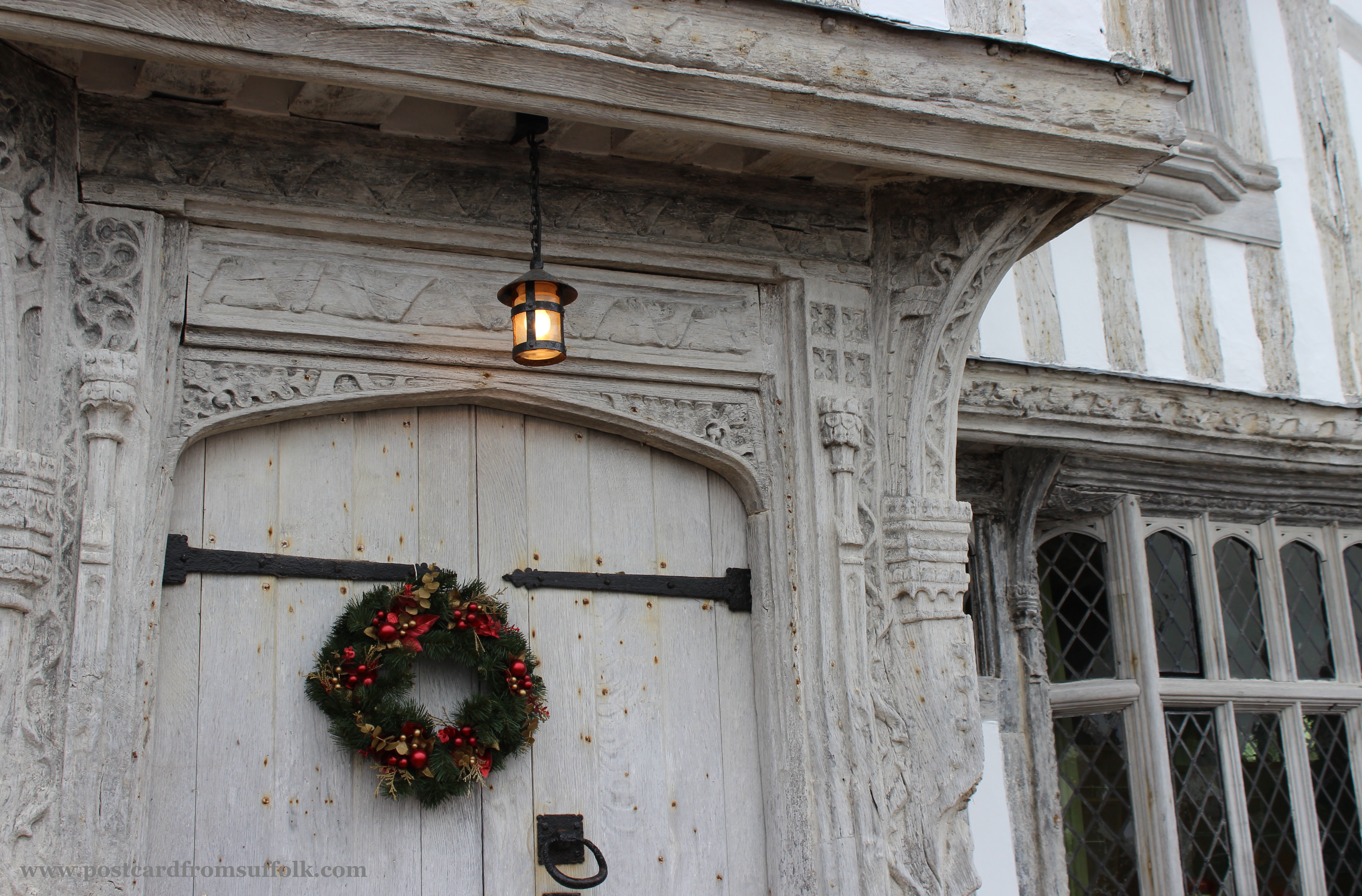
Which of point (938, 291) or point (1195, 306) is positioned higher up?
point (1195, 306)

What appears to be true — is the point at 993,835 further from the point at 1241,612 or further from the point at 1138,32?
the point at 1138,32

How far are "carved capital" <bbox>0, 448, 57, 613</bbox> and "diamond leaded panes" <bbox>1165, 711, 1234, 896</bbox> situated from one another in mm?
4348

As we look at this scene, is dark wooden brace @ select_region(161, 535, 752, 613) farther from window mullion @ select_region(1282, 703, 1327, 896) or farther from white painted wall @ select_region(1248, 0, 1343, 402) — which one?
white painted wall @ select_region(1248, 0, 1343, 402)

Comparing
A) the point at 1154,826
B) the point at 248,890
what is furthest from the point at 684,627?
the point at 1154,826

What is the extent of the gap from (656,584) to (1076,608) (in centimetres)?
238

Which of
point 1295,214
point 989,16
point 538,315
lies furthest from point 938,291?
point 1295,214

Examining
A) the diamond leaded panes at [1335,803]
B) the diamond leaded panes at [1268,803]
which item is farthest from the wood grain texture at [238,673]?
the diamond leaded panes at [1335,803]

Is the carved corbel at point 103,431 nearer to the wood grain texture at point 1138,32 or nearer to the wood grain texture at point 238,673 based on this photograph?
the wood grain texture at point 238,673

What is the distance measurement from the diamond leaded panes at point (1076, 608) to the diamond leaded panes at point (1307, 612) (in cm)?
99

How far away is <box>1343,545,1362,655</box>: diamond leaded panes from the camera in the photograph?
6359mm

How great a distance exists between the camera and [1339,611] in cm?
625

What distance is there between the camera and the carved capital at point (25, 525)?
3.17 metres

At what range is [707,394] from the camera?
4273 millimetres

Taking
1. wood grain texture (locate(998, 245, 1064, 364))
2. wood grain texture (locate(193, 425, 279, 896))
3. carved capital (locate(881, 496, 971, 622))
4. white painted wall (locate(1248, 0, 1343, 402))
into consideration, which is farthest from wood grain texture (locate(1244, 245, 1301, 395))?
wood grain texture (locate(193, 425, 279, 896))
